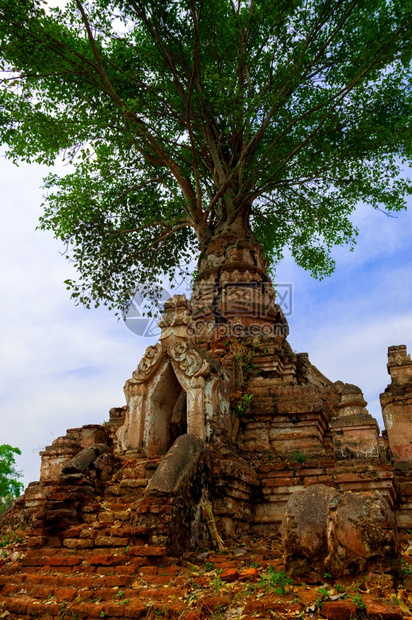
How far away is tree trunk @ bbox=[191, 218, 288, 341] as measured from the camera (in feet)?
36.9

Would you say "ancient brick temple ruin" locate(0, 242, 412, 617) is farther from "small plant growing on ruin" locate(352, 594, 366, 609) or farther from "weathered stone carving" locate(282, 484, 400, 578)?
"small plant growing on ruin" locate(352, 594, 366, 609)

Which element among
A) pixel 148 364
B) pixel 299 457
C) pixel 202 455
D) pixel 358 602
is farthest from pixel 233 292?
pixel 358 602

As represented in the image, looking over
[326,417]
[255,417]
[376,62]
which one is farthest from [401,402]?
[376,62]

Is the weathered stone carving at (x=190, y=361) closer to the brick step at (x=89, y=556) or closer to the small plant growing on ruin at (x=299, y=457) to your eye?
the small plant growing on ruin at (x=299, y=457)

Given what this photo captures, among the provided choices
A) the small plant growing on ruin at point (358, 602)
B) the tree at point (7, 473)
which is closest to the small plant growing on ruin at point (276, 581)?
the small plant growing on ruin at point (358, 602)

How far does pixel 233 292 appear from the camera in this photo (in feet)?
38.7

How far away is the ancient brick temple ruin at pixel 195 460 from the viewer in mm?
5695

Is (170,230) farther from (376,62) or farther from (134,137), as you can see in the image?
(376,62)

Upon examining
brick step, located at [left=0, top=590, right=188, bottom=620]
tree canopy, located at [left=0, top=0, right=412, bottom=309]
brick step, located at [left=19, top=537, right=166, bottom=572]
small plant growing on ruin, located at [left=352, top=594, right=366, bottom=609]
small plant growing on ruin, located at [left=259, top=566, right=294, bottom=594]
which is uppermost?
tree canopy, located at [left=0, top=0, right=412, bottom=309]

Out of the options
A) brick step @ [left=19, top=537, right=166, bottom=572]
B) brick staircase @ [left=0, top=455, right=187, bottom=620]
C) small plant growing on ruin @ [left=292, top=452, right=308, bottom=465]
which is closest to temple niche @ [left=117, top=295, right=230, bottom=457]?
brick staircase @ [left=0, top=455, right=187, bottom=620]

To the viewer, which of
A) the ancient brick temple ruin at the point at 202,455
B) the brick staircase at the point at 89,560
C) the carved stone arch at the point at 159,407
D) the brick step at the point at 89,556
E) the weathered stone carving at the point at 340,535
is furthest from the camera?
the carved stone arch at the point at 159,407

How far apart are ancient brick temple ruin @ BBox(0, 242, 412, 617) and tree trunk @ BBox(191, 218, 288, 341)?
43.5 inches

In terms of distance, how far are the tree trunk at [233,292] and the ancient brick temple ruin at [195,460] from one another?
3.63 feet

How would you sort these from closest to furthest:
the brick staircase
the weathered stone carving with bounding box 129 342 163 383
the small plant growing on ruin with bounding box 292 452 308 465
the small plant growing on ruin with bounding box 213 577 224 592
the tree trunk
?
1. the small plant growing on ruin with bounding box 213 577 224 592
2. the brick staircase
3. the small plant growing on ruin with bounding box 292 452 308 465
4. the weathered stone carving with bounding box 129 342 163 383
5. the tree trunk
